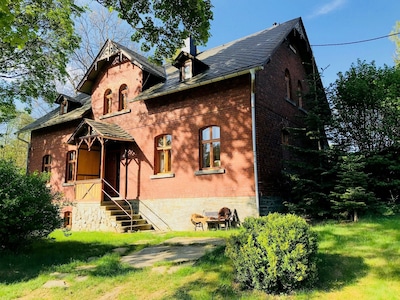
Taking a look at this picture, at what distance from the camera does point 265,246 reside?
495cm

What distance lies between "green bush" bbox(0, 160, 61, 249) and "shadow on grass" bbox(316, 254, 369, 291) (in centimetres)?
664

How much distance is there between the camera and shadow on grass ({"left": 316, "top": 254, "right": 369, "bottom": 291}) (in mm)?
5003

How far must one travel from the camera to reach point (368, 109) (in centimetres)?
1339

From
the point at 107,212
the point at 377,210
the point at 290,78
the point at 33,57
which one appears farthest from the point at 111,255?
the point at 290,78

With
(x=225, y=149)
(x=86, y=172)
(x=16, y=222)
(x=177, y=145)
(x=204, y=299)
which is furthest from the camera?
(x=86, y=172)

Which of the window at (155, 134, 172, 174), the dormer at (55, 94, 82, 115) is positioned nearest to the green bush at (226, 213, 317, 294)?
the window at (155, 134, 172, 174)

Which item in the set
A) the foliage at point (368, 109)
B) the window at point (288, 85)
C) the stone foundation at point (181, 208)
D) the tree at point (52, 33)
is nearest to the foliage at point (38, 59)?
the tree at point (52, 33)

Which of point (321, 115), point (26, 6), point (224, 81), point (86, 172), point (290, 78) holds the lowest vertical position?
point (86, 172)

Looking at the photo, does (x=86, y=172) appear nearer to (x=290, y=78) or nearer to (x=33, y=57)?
(x=33, y=57)

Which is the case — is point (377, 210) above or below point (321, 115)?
below

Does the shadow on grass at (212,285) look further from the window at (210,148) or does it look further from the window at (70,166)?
the window at (70,166)

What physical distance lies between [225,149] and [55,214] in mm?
5916

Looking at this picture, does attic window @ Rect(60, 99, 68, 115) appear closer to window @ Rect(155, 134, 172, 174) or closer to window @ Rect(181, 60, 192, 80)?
window @ Rect(155, 134, 172, 174)

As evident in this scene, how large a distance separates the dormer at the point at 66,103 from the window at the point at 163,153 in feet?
27.0
